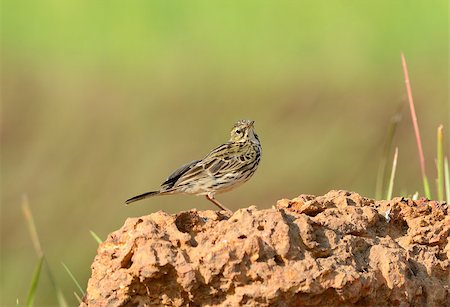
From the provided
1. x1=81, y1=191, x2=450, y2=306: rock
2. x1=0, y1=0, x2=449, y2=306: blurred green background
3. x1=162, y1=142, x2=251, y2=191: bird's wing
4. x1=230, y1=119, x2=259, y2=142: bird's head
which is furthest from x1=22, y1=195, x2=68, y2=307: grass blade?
x1=0, y1=0, x2=449, y2=306: blurred green background

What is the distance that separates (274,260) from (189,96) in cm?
851

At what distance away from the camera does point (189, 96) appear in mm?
11859

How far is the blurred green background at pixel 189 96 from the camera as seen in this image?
10.9 meters

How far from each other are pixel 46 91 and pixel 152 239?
28.0 ft

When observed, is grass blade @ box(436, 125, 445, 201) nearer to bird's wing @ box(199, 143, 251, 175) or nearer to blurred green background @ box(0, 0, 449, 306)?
bird's wing @ box(199, 143, 251, 175)

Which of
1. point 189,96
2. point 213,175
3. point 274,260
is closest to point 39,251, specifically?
point 213,175

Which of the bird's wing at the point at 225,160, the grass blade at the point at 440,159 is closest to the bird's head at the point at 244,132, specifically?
the bird's wing at the point at 225,160

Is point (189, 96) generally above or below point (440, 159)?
above

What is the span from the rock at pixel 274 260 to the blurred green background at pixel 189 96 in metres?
6.76

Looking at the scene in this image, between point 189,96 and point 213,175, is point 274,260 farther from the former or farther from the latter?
point 189,96

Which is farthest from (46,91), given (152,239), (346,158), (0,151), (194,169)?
(152,239)

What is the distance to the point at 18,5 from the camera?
11758 millimetres

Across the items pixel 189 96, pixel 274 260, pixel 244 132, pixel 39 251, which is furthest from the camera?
pixel 189 96

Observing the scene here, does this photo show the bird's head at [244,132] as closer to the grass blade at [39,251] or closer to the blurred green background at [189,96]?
the grass blade at [39,251]
